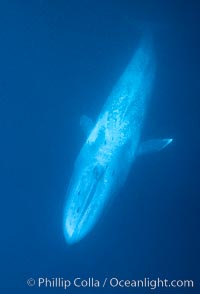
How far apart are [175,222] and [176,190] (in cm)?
26

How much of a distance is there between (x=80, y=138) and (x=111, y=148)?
26 centimetres

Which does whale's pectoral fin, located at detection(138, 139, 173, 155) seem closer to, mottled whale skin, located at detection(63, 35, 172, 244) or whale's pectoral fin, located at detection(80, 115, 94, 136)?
mottled whale skin, located at detection(63, 35, 172, 244)

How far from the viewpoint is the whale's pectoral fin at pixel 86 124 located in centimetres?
286

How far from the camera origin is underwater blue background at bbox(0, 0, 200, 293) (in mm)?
2889

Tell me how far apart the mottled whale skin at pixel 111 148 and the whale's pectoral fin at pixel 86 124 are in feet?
0.10

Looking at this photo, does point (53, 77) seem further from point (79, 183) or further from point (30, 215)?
point (30, 215)

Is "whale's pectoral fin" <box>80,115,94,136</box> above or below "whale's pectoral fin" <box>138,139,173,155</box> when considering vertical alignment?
above

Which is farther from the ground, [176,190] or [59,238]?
[176,190]

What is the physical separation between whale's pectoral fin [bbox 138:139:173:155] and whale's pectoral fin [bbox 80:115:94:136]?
0.43 metres

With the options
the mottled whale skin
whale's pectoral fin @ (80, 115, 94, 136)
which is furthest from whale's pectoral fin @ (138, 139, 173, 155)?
whale's pectoral fin @ (80, 115, 94, 136)

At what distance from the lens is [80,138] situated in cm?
287

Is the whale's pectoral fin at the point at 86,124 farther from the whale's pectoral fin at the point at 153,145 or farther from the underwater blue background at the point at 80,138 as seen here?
the whale's pectoral fin at the point at 153,145

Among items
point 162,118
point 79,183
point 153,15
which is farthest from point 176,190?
point 153,15

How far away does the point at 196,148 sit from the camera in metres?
2.88
